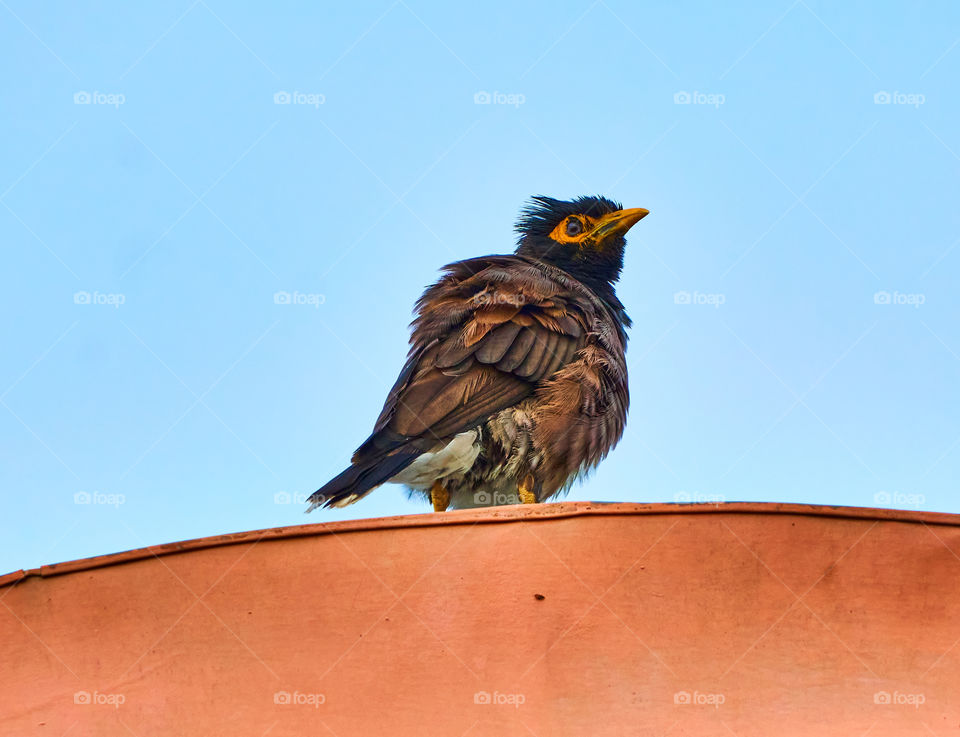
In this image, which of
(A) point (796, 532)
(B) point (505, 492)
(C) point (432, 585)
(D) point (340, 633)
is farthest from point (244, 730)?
(B) point (505, 492)

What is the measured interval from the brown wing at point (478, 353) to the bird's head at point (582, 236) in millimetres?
813

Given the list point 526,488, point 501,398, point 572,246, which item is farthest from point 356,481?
point 572,246

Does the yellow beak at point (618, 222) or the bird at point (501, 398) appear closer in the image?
the bird at point (501, 398)

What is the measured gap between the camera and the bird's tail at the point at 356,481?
14.1ft

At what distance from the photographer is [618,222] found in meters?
6.18

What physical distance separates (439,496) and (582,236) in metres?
2.08

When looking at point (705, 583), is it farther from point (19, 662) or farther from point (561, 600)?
point (19, 662)

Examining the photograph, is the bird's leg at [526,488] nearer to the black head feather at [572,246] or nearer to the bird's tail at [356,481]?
the bird's tail at [356,481]

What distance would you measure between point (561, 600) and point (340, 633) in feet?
2.09

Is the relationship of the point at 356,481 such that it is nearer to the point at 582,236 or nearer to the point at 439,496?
the point at 439,496

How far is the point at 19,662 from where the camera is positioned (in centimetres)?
305

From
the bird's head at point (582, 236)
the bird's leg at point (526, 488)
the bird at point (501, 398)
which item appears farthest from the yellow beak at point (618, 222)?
the bird's leg at point (526, 488)

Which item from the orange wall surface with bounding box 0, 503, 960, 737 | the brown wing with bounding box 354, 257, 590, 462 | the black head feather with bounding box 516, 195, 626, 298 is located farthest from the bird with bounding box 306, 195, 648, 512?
the orange wall surface with bounding box 0, 503, 960, 737

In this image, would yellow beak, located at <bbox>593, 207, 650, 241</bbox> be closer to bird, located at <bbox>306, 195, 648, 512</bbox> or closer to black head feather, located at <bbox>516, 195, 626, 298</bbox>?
black head feather, located at <bbox>516, 195, 626, 298</bbox>
